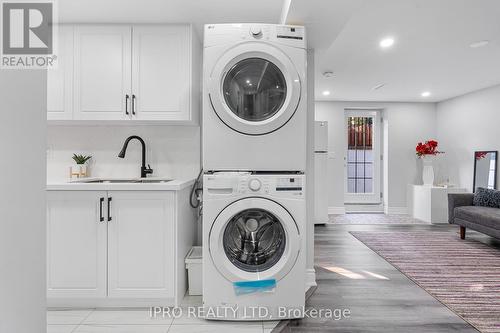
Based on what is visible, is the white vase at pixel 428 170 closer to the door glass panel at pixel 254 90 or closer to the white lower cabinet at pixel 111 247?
the door glass panel at pixel 254 90

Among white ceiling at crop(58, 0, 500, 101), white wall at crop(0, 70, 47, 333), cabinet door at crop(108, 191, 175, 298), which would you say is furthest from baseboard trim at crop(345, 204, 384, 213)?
white wall at crop(0, 70, 47, 333)

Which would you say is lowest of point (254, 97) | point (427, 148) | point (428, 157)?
point (428, 157)

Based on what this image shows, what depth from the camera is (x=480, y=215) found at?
389cm

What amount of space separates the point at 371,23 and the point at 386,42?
0.53m

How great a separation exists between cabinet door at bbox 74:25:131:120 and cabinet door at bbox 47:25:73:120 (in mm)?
51

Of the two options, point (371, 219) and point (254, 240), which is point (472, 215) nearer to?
point (371, 219)

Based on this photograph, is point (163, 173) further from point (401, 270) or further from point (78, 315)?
point (401, 270)

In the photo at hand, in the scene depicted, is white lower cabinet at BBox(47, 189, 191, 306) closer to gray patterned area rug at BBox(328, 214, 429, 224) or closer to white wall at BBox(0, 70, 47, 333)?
white wall at BBox(0, 70, 47, 333)

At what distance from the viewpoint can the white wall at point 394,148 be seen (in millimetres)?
6270

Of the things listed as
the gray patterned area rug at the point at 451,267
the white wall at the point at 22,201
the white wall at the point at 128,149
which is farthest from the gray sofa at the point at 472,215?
the white wall at the point at 22,201

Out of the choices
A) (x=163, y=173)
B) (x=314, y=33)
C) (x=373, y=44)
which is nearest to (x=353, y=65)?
(x=373, y=44)

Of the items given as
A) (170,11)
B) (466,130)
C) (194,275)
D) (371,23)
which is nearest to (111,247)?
(194,275)

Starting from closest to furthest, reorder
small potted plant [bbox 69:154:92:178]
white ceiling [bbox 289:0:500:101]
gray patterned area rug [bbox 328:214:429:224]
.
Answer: white ceiling [bbox 289:0:500:101], small potted plant [bbox 69:154:92:178], gray patterned area rug [bbox 328:214:429:224]

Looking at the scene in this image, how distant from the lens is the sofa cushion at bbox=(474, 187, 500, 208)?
418 cm
